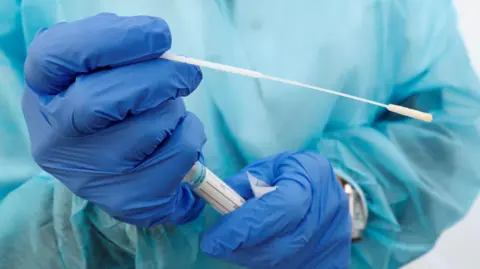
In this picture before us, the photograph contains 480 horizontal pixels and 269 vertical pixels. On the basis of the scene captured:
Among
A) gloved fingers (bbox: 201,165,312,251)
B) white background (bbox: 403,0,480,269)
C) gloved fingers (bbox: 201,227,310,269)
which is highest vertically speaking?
gloved fingers (bbox: 201,165,312,251)

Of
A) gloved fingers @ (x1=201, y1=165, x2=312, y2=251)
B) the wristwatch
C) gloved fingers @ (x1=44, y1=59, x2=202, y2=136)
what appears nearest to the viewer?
gloved fingers @ (x1=44, y1=59, x2=202, y2=136)

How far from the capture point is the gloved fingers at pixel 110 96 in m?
0.48

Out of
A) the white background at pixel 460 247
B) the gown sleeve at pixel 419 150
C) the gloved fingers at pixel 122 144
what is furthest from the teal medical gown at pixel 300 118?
the white background at pixel 460 247

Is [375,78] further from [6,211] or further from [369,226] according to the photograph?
[6,211]

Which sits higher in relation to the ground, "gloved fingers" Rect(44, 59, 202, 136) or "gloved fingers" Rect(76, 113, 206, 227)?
"gloved fingers" Rect(44, 59, 202, 136)

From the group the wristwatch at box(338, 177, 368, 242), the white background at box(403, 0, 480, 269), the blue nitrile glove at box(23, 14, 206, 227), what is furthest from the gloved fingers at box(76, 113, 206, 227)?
the white background at box(403, 0, 480, 269)

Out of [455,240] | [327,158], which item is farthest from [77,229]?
[455,240]

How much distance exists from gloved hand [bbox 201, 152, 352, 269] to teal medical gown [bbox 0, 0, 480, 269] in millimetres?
52

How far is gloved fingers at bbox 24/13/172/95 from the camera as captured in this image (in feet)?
1.61

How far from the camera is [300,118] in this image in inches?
28.1

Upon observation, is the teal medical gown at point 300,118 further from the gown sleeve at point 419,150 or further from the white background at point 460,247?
the white background at point 460,247

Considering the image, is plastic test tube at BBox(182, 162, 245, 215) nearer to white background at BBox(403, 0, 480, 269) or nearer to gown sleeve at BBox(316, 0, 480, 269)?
gown sleeve at BBox(316, 0, 480, 269)

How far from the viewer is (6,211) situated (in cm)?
62

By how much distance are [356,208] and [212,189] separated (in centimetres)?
23
